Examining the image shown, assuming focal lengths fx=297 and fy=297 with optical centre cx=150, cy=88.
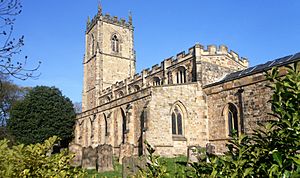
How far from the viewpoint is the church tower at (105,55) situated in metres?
43.5

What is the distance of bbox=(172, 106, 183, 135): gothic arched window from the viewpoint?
20492 mm

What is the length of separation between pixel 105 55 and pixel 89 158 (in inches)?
1147

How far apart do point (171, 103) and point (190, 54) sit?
6914 millimetres

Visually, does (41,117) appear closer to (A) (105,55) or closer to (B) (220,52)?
(A) (105,55)

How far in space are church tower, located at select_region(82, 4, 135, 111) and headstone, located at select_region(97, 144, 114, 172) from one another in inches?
1087

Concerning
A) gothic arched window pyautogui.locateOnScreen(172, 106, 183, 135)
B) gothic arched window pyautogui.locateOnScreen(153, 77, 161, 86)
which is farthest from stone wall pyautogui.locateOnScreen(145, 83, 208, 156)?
gothic arched window pyautogui.locateOnScreen(153, 77, 161, 86)

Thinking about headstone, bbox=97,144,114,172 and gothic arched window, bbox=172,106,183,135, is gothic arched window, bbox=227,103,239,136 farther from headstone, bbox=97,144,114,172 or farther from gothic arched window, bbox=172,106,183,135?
headstone, bbox=97,144,114,172

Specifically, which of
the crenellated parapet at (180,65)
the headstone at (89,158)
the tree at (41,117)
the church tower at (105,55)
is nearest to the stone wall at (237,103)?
the crenellated parapet at (180,65)

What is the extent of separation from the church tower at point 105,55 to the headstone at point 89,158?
26.2 m

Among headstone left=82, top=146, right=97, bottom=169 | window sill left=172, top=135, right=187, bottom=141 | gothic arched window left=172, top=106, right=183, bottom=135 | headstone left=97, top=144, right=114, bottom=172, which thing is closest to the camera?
headstone left=97, top=144, right=114, bottom=172

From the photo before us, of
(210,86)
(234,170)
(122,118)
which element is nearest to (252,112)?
(210,86)

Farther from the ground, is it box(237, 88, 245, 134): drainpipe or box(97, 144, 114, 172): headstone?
box(237, 88, 245, 134): drainpipe

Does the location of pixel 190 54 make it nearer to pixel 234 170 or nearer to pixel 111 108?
pixel 111 108

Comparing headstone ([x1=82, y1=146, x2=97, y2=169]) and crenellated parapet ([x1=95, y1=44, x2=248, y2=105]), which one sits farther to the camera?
crenellated parapet ([x1=95, y1=44, x2=248, y2=105])
